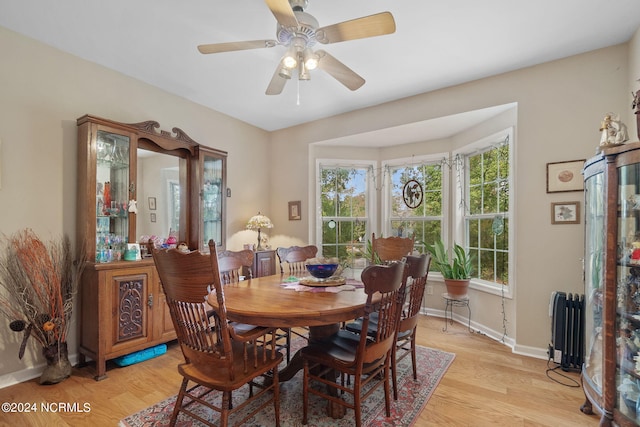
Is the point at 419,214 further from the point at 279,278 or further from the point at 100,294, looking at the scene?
the point at 100,294

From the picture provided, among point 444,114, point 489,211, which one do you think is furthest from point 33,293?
point 489,211

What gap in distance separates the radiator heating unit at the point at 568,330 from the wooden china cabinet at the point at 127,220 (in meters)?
3.49

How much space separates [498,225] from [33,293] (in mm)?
4361

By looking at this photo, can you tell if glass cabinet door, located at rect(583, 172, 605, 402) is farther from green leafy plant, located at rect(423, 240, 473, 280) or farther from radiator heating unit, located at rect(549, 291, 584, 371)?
green leafy plant, located at rect(423, 240, 473, 280)

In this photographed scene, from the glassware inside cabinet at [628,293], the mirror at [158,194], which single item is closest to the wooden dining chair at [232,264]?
the mirror at [158,194]

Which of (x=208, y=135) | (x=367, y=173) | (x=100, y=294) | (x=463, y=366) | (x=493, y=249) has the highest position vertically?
(x=208, y=135)

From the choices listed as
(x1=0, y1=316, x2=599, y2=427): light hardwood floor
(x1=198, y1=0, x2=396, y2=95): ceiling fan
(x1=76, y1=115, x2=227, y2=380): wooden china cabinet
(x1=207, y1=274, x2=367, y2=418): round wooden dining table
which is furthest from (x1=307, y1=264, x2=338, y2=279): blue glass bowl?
(x1=76, y1=115, x2=227, y2=380): wooden china cabinet

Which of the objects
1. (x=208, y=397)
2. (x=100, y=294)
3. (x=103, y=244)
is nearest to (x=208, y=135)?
(x=103, y=244)

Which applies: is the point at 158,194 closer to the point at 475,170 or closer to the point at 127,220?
the point at 127,220

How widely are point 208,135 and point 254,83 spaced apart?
108cm

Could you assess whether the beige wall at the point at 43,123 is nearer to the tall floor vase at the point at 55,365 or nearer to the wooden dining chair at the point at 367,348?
the tall floor vase at the point at 55,365

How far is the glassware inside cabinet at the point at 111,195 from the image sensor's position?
8.91ft

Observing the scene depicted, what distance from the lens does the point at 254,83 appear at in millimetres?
3283

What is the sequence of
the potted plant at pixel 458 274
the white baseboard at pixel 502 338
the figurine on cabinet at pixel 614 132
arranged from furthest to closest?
the potted plant at pixel 458 274 < the white baseboard at pixel 502 338 < the figurine on cabinet at pixel 614 132
